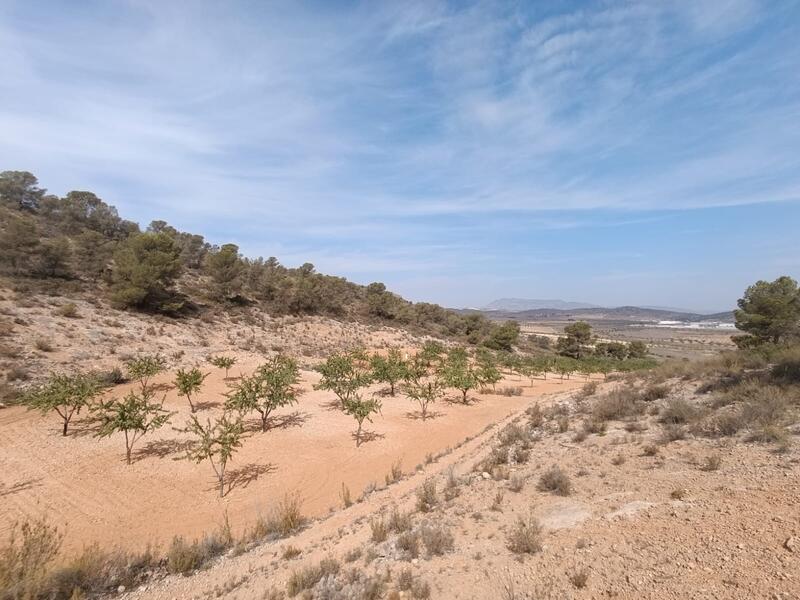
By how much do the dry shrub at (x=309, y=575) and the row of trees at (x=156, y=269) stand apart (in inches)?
1265

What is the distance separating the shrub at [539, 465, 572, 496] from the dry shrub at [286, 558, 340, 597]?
5.06 m

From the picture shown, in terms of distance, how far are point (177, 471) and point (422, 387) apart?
12.7 m

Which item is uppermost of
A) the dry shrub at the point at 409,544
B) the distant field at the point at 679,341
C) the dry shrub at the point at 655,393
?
the dry shrub at the point at 655,393

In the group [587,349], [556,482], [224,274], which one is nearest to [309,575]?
[556,482]

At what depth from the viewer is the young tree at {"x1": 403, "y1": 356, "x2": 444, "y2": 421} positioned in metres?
21.9

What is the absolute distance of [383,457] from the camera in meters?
15.8

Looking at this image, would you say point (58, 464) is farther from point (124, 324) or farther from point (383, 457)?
point (124, 324)

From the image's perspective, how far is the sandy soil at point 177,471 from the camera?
10539mm

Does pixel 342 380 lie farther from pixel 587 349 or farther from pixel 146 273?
pixel 587 349

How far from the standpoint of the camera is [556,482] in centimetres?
859

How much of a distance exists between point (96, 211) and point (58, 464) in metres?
48.5

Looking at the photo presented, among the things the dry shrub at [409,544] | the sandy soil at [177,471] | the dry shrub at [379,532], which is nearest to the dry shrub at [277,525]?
the sandy soil at [177,471]

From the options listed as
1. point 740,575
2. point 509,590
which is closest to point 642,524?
point 740,575

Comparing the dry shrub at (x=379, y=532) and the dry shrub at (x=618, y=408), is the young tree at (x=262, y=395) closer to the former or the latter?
the dry shrub at (x=379, y=532)
